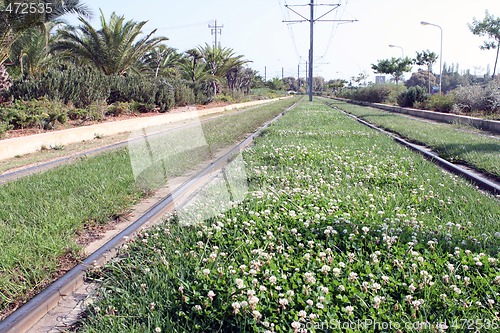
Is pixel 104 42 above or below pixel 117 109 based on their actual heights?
above

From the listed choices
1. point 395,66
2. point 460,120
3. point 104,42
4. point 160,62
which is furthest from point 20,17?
point 395,66

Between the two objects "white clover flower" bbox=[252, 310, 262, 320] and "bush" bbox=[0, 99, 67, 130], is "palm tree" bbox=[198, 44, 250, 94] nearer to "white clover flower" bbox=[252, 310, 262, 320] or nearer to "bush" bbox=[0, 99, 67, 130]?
"bush" bbox=[0, 99, 67, 130]

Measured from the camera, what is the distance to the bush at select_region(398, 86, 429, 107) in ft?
110

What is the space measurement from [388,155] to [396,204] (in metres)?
4.13

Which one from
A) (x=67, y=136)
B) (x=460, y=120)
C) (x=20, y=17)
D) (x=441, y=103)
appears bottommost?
(x=460, y=120)

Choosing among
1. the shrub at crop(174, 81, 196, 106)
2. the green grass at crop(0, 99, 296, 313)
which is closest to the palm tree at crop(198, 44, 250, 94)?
the shrub at crop(174, 81, 196, 106)

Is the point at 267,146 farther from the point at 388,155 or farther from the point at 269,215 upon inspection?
the point at 269,215

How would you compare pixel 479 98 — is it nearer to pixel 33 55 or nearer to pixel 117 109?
pixel 117 109

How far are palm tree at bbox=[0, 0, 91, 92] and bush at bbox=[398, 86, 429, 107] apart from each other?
25405mm

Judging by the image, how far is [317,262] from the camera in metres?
3.12

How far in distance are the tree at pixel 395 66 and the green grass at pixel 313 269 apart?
184 feet

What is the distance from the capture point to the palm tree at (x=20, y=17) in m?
13.6

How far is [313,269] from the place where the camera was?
9.89ft

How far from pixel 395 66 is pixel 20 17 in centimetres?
5302
